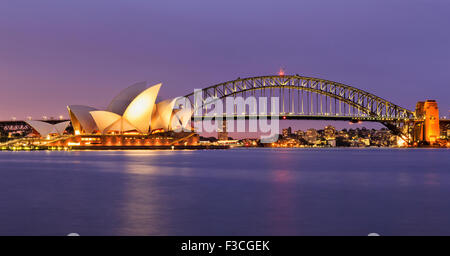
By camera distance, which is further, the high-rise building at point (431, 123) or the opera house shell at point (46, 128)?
the opera house shell at point (46, 128)

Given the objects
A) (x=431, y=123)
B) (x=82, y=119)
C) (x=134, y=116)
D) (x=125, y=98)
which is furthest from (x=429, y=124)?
(x=82, y=119)

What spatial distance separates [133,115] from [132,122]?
100 inches

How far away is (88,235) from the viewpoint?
1042cm

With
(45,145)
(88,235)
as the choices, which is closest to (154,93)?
(45,145)

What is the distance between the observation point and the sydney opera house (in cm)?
8456

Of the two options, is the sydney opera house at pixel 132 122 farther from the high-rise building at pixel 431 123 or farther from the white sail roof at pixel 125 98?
the high-rise building at pixel 431 123

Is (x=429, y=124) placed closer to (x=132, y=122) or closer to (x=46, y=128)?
(x=132, y=122)

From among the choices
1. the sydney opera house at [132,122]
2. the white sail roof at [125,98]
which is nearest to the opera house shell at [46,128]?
the sydney opera house at [132,122]

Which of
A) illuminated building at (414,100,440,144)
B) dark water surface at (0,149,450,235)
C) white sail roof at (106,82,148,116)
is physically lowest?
dark water surface at (0,149,450,235)

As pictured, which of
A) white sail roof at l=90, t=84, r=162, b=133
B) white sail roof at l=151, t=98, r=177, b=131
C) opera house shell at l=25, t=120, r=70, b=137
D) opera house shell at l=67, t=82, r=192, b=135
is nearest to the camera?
white sail roof at l=90, t=84, r=162, b=133

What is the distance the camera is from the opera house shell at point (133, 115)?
8344cm

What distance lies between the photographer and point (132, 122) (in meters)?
88.4

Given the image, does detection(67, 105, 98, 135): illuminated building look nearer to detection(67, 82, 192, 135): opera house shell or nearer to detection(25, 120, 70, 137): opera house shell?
detection(67, 82, 192, 135): opera house shell

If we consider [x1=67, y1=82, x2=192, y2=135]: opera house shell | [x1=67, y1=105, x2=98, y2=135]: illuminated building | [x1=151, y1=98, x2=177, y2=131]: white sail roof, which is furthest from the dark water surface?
[x1=67, y1=105, x2=98, y2=135]: illuminated building
